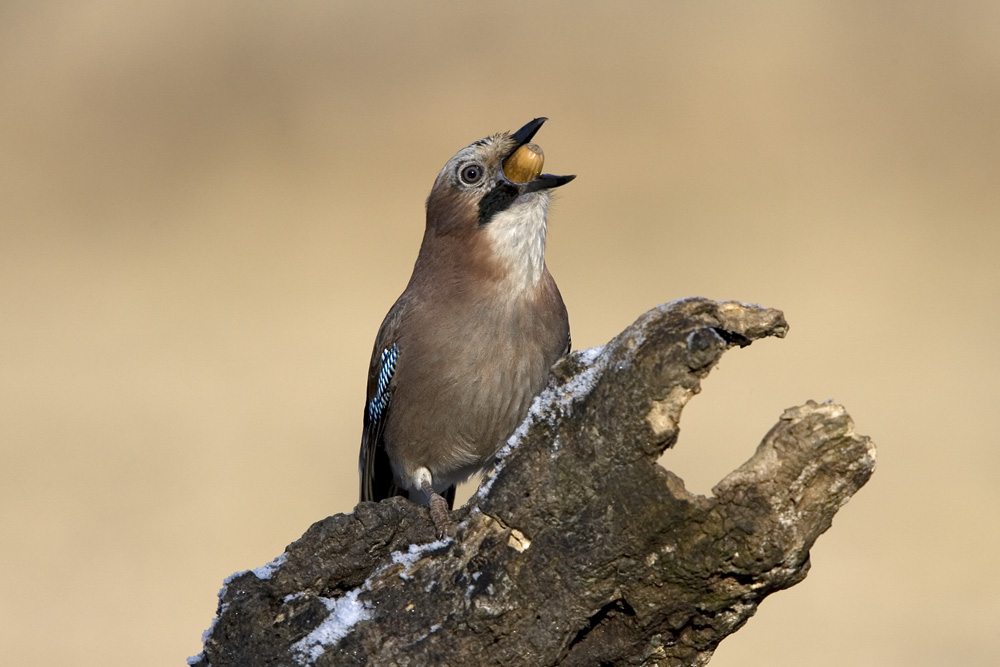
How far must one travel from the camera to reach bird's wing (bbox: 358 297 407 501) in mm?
5566

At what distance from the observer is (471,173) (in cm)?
525

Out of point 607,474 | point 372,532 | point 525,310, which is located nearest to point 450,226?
point 525,310

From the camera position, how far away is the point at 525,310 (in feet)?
16.9

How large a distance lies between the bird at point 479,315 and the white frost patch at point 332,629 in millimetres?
1610

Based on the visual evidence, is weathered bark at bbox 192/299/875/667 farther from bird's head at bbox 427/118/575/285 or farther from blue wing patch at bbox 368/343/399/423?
blue wing patch at bbox 368/343/399/423

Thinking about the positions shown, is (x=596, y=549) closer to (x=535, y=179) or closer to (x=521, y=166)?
(x=535, y=179)

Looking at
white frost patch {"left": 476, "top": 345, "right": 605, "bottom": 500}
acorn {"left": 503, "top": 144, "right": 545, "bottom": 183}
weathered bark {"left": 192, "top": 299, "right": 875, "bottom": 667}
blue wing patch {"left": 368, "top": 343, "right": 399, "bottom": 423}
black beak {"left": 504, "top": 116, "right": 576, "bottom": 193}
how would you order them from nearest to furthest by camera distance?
weathered bark {"left": 192, "top": 299, "right": 875, "bottom": 667} → white frost patch {"left": 476, "top": 345, "right": 605, "bottom": 500} → black beak {"left": 504, "top": 116, "right": 576, "bottom": 193} → acorn {"left": 503, "top": 144, "right": 545, "bottom": 183} → blue wing patch {"left": 368, "top": 343, "right": 399, "bottom": 423}

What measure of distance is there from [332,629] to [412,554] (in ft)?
1.11

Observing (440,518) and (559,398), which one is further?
(440,518)

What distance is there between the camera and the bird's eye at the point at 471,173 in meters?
5.24

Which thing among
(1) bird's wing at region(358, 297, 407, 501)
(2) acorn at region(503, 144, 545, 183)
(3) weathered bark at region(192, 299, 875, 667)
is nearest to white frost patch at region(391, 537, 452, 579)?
(3) weathered bark at region(192, 299, 875, 667)

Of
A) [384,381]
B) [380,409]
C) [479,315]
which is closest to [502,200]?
[479,315]

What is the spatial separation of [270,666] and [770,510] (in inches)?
63.9

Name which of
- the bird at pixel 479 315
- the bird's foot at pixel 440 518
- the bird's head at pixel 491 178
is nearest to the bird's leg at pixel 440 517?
the bird's foot at pixel 440 518
